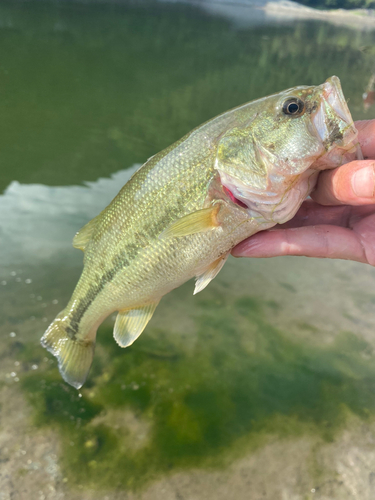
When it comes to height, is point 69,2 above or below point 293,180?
above

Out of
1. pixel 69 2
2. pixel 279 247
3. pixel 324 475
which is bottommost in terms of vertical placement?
pixel 324 475

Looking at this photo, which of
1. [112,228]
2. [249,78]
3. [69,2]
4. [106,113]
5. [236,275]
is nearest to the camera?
[112,228]

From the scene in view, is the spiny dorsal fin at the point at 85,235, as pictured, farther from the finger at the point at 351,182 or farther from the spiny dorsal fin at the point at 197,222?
the finger at the point at 351,182

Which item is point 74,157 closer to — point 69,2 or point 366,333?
point 366,333

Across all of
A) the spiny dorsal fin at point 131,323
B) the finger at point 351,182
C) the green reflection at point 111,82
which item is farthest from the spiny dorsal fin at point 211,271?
the green reflection at point 111,82

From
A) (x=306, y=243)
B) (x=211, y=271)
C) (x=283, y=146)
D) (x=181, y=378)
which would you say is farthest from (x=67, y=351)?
(x=283, y=146)

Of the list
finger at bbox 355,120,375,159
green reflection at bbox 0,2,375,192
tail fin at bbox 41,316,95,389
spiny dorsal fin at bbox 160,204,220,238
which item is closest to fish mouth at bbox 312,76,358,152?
finger at bbox 355,120,375,159

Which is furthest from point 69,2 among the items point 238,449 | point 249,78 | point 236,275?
point 238,449

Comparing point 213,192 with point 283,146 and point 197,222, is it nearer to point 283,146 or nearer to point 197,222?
point 197,222
